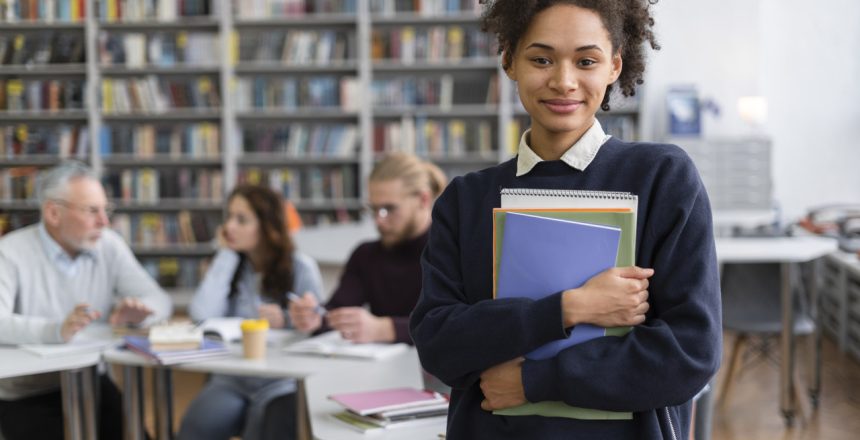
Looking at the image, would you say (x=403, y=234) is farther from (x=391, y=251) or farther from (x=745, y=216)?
(x=745, y=216)

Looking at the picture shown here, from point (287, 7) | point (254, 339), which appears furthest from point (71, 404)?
point (287, 7)

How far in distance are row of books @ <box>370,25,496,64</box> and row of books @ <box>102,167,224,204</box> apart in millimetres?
1558

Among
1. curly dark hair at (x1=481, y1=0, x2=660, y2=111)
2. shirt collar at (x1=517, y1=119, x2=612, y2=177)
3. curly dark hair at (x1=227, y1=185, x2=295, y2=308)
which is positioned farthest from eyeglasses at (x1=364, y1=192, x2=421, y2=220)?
shirt collar at (x1=517, y1=119, x2=612, y2=177)

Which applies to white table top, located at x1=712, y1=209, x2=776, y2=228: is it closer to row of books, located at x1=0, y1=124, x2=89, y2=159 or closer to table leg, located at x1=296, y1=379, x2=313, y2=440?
row of books, located at x1=0, y1=124, x2=89, y2=159

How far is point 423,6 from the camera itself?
673 cm

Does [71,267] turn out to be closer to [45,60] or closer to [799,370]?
[799,370]

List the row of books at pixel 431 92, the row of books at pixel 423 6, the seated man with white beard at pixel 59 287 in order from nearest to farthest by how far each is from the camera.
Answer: the seated man with white beard at pixel 59 287, the row of books at pixel 423 6, the row of books at pixel 431 92

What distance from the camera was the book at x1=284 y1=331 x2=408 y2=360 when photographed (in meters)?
2.38

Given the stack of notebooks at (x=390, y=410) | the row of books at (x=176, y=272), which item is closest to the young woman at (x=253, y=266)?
the stack of notebooks at (x=390, y=410)

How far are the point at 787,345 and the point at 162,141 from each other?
188 inches

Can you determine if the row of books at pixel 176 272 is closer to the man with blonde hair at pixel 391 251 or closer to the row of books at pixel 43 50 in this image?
the row of books at pixel 43 50

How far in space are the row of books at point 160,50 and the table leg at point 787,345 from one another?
4.52 meters

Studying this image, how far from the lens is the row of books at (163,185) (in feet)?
22.8

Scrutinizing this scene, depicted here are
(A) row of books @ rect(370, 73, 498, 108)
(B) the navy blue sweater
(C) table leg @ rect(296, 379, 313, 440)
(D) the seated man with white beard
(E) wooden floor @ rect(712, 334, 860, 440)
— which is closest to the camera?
(B) the navy blue sweater
